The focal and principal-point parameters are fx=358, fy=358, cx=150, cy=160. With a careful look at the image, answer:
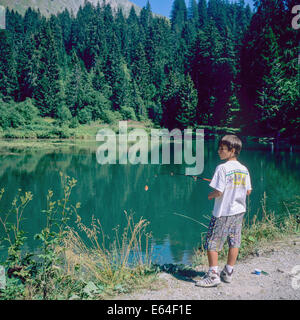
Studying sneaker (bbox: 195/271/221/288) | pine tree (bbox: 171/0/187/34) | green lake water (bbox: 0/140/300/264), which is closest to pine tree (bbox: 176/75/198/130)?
green lake water (bbox: 0/140/300/264)

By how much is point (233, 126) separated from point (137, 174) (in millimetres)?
31554

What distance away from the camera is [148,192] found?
47.5 ft

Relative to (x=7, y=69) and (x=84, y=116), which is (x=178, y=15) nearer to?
(x=7, y=69)

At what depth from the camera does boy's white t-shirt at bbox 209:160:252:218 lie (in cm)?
365

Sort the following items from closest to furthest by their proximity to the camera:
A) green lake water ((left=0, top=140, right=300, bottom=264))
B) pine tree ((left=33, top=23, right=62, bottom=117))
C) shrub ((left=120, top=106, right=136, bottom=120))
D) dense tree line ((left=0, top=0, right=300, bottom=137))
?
1. green lake water ((left=0, top=140, right=300, bottom=264))
2. dense tree line ((left=0, top=0, right=300, bottom=137))
3. pine tree ((left=33, top=23, right=62, bottom=117))
4. shrub ((left=120, top=106, right=136, bottom=120))

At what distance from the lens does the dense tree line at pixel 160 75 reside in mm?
35812

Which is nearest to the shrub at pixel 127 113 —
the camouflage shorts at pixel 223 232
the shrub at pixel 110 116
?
the shrub at pixel 110 116

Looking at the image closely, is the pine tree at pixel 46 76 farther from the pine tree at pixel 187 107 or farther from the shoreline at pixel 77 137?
the pine tree at pixel 187 107

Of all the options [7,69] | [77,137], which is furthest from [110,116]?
[7,69]

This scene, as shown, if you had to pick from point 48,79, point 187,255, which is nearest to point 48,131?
point 48,79

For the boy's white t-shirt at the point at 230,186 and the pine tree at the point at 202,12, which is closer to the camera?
the boy's white t-shirt at the point at 230,186

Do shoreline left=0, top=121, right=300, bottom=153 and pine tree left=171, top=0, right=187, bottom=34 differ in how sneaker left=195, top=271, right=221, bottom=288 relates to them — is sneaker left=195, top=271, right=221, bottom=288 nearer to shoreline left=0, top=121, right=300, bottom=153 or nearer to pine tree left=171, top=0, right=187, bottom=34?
shoreline left=0, top=121, right=300, bottom=153

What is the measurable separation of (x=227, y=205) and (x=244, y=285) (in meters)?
0.83

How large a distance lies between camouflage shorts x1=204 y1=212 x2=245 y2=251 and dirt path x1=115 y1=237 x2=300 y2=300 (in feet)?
1.32
